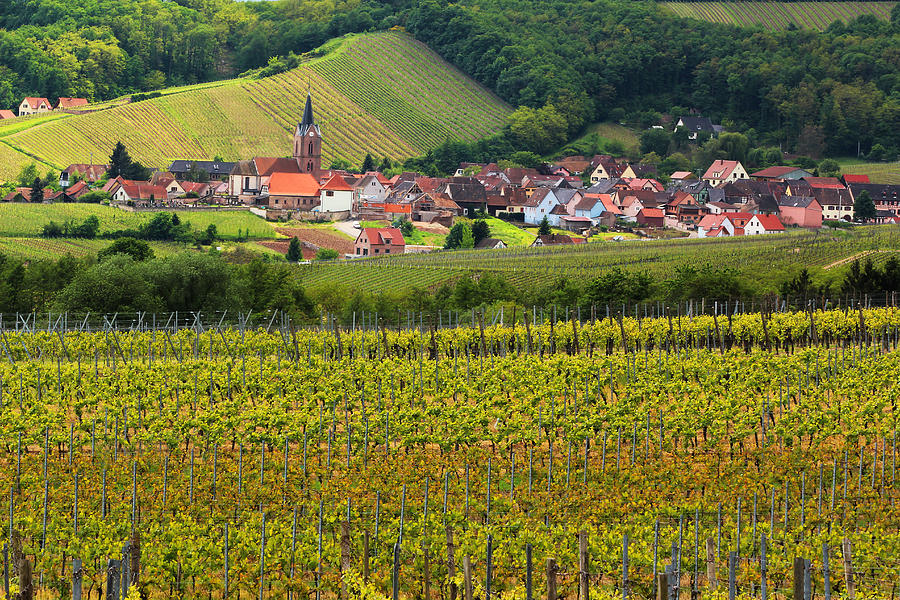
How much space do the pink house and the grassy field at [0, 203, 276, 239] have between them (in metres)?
48.7

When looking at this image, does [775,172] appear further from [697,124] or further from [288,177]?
[288,177]

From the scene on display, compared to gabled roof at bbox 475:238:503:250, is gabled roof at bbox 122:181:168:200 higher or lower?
higher

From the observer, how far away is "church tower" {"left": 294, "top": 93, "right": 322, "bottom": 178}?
433ft

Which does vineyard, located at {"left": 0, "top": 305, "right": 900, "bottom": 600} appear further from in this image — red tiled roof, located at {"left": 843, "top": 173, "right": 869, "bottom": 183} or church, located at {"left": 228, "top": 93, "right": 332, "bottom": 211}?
red tiled roof, located at {"left": 843, "top": 173, "right": 869, "bottom": 183}

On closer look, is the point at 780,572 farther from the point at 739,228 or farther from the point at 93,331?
the point at 739,228

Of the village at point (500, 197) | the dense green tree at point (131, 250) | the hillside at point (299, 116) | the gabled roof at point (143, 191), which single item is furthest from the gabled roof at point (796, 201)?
the dense green tree at point (131, 250)

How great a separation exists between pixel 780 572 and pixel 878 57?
523ft

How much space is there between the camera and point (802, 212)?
113938 mm

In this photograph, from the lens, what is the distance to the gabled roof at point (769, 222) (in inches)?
3888

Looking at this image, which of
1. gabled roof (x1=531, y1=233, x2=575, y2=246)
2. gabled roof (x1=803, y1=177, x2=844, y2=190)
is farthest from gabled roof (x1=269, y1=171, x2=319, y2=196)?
gabled roof (x1=803, y1=177, x2=844, y2=190)

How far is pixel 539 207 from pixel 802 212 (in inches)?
969

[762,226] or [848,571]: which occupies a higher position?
[762,226]

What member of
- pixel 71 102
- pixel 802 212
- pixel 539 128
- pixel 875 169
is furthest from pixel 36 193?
pixel 875 169

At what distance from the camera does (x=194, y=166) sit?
126 m
